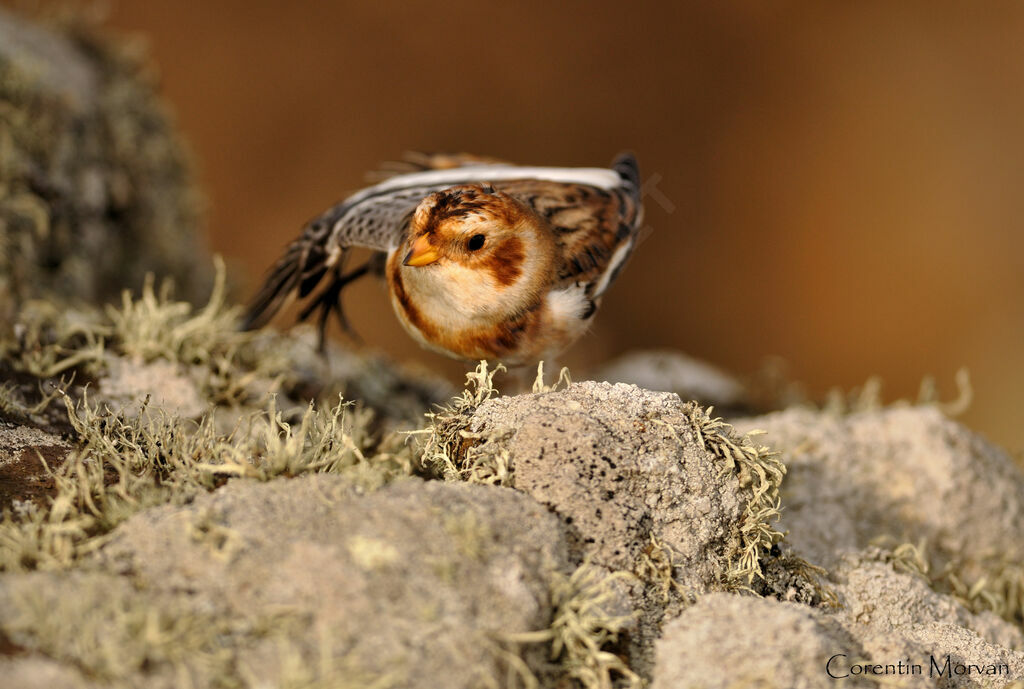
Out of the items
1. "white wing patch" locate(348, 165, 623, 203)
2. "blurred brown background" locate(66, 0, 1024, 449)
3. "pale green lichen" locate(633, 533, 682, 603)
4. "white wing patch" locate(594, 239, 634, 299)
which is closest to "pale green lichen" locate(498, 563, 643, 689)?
"pale green lichen" locate(633, 533, 682, 603)

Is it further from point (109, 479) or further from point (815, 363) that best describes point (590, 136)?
point (109, 479)

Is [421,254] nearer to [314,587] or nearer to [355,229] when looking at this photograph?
[355,229]

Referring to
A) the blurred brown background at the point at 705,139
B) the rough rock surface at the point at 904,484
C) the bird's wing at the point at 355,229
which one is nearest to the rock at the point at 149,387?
the bird's wing at the point at 355,229

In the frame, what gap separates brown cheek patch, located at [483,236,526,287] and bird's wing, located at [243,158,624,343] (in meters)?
0.39

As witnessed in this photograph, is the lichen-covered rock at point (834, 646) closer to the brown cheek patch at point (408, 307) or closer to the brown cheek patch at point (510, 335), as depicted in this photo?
the brown cheek patch at point (510, 335)

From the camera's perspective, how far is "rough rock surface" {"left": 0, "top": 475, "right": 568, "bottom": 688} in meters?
1.28

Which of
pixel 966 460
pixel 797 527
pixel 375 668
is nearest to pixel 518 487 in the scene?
pixel 375 668

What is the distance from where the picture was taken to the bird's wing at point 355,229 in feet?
8.55

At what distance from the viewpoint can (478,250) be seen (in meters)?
2.19

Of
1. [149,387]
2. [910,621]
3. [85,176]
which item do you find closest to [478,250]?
[149,387]

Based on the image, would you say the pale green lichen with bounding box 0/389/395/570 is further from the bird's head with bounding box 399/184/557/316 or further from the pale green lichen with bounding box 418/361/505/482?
the bird's head with bounding box 399/184/557/316

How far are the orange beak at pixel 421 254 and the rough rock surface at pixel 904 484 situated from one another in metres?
1.16

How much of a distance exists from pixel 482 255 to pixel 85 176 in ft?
7.26

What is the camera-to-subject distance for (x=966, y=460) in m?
2.65
